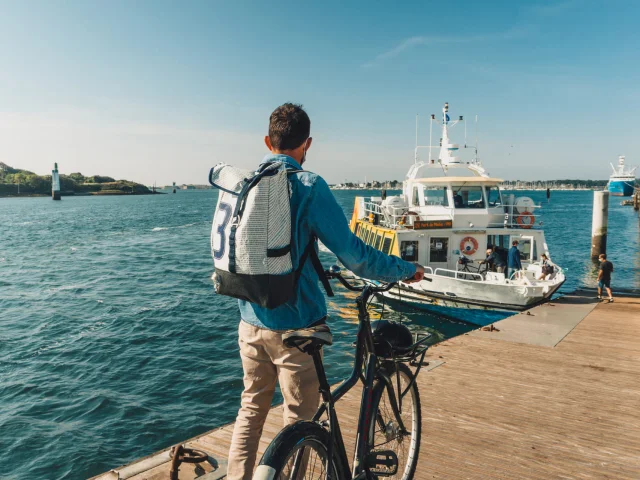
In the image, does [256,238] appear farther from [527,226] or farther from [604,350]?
[527,226]

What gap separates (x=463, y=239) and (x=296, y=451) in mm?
16208

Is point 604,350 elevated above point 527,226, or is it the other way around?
point 527,226

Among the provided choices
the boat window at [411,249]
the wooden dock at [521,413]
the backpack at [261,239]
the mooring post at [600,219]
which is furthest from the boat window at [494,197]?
the mooring post at [600,219]

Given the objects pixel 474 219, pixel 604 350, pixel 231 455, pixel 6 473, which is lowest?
pixel 6 473

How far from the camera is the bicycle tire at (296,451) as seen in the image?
6.91 ft

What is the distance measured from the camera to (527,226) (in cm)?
1758

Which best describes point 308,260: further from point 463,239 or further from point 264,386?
point 463,239

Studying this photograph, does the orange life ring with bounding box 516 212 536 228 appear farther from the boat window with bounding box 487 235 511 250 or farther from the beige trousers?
the beige trousers

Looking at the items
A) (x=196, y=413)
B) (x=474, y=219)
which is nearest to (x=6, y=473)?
(x=196, y=413)

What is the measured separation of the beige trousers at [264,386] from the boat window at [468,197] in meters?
16.1

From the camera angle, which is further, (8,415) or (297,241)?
(8,415)

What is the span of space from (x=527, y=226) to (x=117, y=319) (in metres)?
16.0

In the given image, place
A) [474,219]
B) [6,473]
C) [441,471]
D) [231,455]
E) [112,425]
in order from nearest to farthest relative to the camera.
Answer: [231,455] < [441,471] < [6,473] < [112,425] < [474,219]

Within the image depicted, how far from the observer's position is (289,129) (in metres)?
2.58
